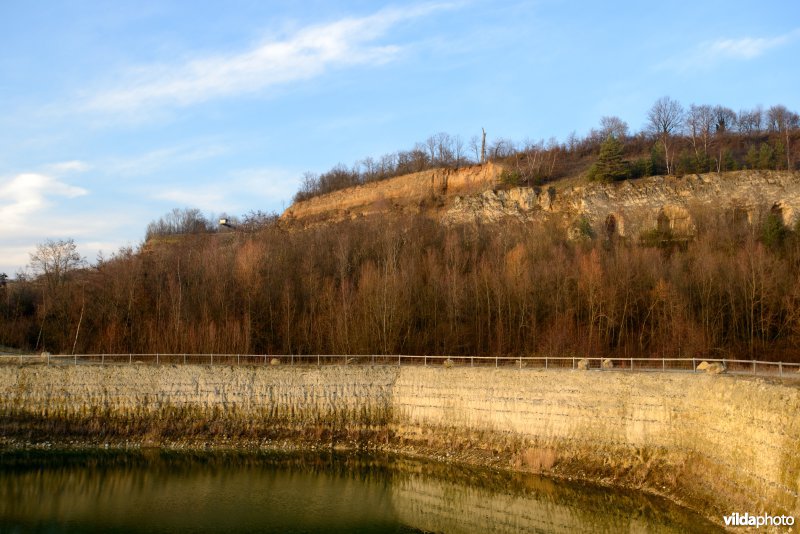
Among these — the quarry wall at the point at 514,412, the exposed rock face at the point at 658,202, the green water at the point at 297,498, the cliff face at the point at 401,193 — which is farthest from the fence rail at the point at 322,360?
the cliff face at the point at 401,193

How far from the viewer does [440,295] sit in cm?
4309

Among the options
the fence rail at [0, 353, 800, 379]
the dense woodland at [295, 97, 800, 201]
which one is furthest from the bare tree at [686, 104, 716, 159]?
the fence rail at [0, 353, 800, 379]

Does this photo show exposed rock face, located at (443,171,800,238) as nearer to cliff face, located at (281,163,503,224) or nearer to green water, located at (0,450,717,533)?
cliff face, located at (281,163,503,224)

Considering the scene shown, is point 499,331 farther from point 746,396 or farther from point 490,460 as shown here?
point 746,396

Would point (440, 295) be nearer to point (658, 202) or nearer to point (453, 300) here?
point (453, 300)

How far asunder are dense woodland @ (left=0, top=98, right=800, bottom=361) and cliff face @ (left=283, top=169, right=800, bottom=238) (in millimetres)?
2121

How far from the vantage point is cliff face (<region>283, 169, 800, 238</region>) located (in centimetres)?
5134

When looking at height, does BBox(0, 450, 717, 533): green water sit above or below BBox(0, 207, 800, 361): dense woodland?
below

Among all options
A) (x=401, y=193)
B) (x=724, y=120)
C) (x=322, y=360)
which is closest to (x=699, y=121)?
(x=724, y=120)

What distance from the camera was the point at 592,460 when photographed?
24.7 m

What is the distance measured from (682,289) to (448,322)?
49.3 feet

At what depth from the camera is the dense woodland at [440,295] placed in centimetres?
3822

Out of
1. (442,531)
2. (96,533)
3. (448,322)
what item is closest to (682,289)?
(448,322)

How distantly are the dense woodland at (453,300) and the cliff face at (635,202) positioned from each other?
2.28m
